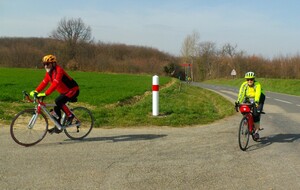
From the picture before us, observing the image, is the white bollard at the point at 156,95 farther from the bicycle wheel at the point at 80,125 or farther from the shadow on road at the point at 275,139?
the shadow on road at the point at 275,139

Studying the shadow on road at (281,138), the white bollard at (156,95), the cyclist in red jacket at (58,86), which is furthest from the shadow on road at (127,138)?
the white bollard at (156,95)

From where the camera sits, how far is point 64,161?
583 cm

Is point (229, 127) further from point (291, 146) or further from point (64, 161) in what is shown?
point (64, 161)

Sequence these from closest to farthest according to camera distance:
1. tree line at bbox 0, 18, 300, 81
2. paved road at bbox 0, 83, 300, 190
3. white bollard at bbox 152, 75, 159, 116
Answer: paved road at bbox 0, 83, 300, 190 < white bollard at bbox 152, 75, 159, 116 < tree line at bbox 0, 18, 300, 81

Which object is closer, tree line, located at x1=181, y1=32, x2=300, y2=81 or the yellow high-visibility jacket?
the yellow high-visibility jacket

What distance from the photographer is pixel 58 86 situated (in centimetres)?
727

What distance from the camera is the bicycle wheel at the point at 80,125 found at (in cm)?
776

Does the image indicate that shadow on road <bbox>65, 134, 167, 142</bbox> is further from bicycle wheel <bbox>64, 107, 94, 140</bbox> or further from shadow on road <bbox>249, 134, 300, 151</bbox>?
shadow on road <bbox>249, 134, 300, 151</bbox>

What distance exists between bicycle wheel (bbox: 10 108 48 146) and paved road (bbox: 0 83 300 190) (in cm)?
19

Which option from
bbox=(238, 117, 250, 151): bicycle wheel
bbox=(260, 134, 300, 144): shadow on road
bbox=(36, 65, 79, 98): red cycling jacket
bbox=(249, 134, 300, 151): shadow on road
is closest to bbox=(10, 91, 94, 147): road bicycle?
bbox=(36, 65, 79, 98): red cycling jacket

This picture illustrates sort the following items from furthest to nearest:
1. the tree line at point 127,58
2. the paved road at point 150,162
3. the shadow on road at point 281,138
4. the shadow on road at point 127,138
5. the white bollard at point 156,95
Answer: the tree line at point 127,58 → the white bollard at point 156,95 → the shadow on road at point 281,138 → the shadow on road at point 127,138 → the paved road at point 150,162

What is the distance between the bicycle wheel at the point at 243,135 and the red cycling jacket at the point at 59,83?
3543 millimetres

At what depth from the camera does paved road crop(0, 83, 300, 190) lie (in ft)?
16.1

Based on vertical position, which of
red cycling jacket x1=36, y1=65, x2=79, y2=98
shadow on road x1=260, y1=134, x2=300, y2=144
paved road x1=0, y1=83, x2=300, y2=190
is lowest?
shadow on road x1=260, y1=134, x2=300, y2=144
